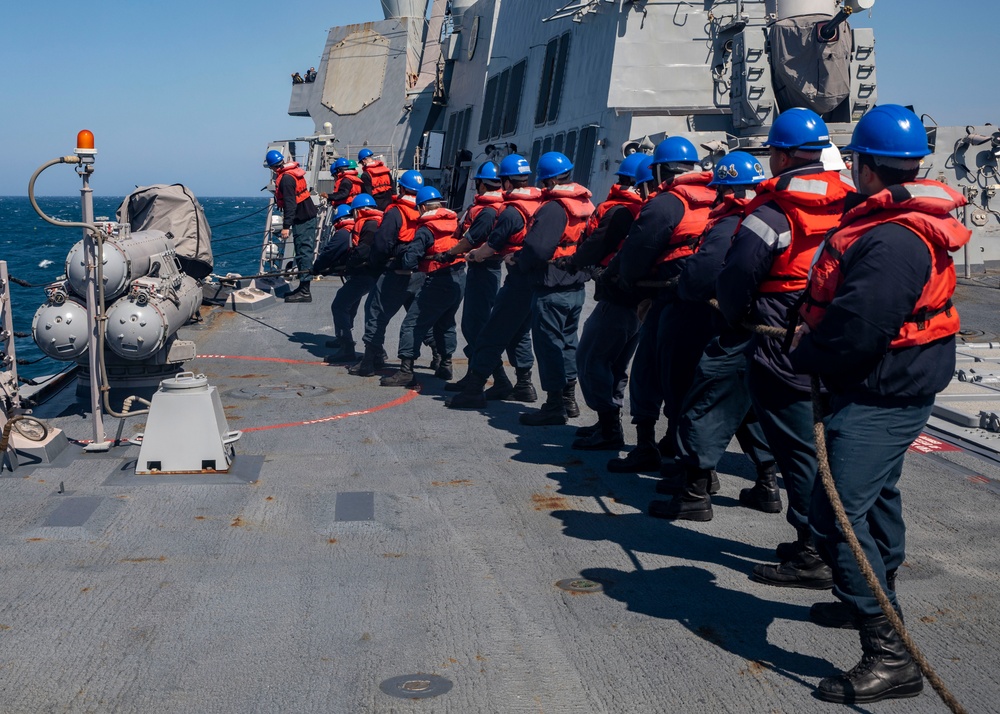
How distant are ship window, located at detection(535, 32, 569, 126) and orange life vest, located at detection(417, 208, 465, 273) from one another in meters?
9.88

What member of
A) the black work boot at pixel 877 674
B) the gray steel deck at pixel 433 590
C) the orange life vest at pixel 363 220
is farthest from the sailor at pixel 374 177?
the black work boot at pixel 877 674

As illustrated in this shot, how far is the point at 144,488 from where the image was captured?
5.46 metres

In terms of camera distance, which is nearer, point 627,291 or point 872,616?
point 872,616

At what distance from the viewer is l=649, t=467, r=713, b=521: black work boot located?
5035 mm

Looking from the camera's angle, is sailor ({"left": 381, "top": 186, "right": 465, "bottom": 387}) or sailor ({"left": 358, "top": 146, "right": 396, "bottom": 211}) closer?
sailor ({"left": 381, "top": 186, "right": 465, "bottom": 387})

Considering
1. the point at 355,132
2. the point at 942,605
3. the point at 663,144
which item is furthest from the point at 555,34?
the point at 942,605

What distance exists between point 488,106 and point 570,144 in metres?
6.06

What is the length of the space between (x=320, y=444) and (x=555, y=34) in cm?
1389

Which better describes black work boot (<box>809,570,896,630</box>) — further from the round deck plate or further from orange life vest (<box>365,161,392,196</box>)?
orange life vest (<box>365,161,392,196</box>)

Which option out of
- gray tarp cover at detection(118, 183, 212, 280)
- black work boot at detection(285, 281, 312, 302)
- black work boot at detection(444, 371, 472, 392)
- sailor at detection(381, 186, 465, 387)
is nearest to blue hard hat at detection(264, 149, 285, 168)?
black work boot at detection(285, 281, 312, 302)

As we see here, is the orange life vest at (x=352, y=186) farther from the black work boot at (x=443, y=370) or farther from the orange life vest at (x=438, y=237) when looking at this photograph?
the black work boot at (x=443, y=370)

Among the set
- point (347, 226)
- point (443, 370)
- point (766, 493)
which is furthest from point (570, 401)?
point (347, 226)

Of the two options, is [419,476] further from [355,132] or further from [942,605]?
[355,132]

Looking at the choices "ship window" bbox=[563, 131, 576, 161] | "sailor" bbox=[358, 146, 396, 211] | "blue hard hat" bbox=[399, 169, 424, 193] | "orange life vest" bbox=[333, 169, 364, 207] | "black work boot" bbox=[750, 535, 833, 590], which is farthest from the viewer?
"ship window" bbox=[563, 131, 576, 161]
